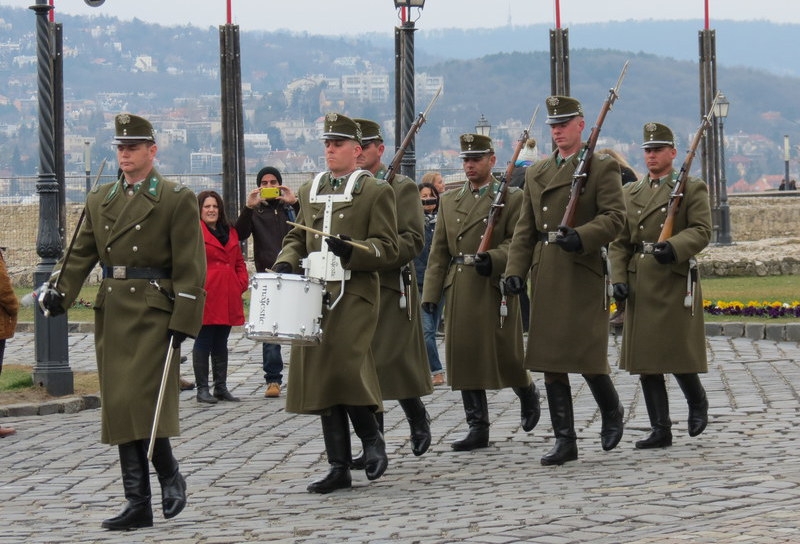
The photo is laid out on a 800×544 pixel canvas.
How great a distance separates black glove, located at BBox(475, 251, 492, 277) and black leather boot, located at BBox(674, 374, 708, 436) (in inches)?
54.6

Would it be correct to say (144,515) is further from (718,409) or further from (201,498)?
(718,409)

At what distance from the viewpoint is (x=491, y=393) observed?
47.8ft

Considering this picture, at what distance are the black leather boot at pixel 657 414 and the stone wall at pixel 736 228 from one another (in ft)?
50.1

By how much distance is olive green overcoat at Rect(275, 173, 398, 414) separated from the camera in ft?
32.0

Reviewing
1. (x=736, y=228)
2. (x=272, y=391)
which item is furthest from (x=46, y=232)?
(x=736, y=228)

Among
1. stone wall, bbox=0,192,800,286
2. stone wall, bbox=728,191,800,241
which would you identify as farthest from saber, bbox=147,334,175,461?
stone wall, bbox=728,191,800,241

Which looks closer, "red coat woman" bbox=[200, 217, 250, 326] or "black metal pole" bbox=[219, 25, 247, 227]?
"red coat woman" bbox=[200, 217, 250, 326]

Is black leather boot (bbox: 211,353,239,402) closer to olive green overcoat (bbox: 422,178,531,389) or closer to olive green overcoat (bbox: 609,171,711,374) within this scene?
olive green overcoat (bbox: 422,178,531,389)

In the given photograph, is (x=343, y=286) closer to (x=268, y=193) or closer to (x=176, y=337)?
(x=176, y=337)

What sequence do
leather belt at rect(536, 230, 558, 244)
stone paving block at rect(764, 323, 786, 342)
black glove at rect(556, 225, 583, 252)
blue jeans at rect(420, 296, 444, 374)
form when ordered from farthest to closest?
stone paving block at rect(764, 323, 786, 342) → blue jeans at rect(420, 296, 444, 374) → leather belt at rect(536, 230, 558, 244) → black glove at rect(556, 225, 583, 252)

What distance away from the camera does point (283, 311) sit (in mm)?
9328

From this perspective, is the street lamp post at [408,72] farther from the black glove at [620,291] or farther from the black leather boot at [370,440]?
the black leather boot at [370,440]

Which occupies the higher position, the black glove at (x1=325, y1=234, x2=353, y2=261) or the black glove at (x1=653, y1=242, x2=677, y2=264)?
the black glove at (x1=325, y1=234, x2=353, y2=261)

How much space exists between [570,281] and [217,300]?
15.8 ft
